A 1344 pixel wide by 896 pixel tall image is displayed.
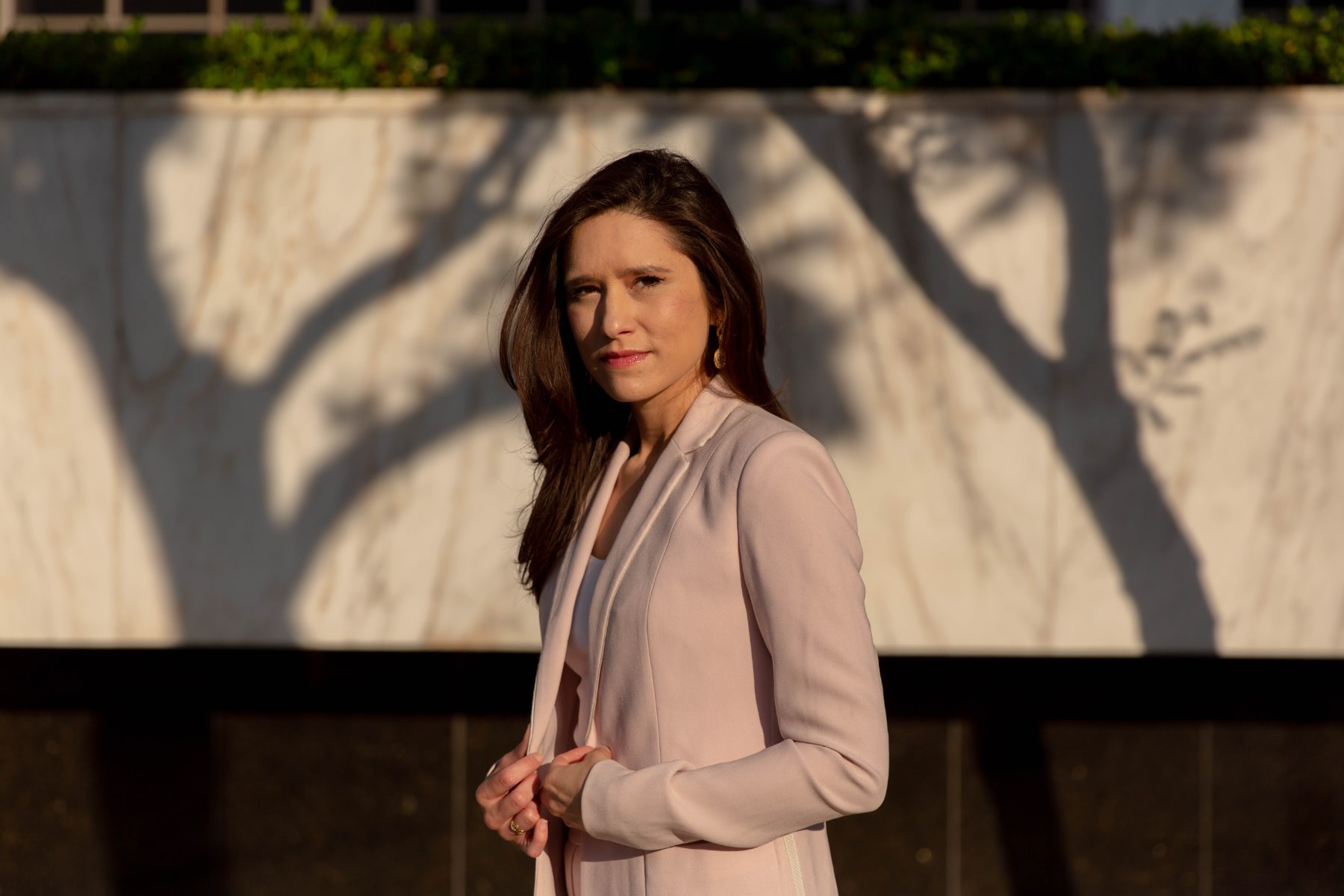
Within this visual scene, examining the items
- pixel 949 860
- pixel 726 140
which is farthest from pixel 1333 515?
pixel 726 140

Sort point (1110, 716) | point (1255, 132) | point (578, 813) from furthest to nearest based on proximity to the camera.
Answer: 1. point (1110, 716)
2. point (1255, 132)
3. point (578, 813)

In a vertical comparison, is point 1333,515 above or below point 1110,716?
above

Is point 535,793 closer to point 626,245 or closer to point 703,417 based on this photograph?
point 703,417

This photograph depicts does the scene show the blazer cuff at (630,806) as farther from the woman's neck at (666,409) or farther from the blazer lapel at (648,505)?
the woman's neck at (666,409)

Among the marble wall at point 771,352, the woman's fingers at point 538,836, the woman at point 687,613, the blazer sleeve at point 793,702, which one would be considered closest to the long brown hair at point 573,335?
the woman at point 687,613

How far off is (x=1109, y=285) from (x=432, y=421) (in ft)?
9.32

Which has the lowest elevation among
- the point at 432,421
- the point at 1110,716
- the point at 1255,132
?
the point at 1110,716

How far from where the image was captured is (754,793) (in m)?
1.99

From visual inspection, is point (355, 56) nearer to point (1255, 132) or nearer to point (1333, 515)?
point (1255, 132)

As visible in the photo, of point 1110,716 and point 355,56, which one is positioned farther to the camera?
point 1110,716

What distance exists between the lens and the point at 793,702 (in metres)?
1.98

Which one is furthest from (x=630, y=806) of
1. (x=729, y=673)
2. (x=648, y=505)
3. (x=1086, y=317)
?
(x=1086, y=317)

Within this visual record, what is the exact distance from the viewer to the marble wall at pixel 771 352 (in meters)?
5.37

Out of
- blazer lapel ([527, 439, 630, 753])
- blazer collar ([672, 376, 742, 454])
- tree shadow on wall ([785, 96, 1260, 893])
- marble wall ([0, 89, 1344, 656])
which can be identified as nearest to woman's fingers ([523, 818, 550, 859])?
blazer lapel ([527, 439, 630, 753])
